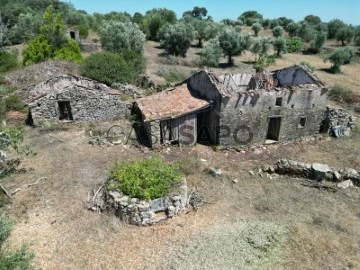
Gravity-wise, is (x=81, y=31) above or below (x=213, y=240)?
above

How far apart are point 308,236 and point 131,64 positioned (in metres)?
18.3

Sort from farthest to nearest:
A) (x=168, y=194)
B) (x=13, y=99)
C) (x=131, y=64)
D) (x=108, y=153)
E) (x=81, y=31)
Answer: (x=81, y=31)
(x=131, y=64)
(x=13, y=99)
(x=108, y=153)
(x=168, y=194)

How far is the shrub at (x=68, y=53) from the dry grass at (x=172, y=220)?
43.3ft

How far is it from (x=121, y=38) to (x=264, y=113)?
18.4 meters

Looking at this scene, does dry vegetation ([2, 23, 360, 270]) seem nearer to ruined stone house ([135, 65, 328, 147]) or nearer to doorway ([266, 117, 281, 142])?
ruined stone house ([135, 65, 328, 147])

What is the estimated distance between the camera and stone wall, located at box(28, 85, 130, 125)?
1731 centimetres

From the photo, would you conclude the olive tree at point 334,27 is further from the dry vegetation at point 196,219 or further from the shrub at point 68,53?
the dry vegetation at point 196,219

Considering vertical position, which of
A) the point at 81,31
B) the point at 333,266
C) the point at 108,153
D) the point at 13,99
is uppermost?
the point at 81,31

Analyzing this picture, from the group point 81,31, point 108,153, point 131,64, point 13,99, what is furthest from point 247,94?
point 81,31

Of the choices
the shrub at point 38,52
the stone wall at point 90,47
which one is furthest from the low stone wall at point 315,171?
the stone wall at point 90,47

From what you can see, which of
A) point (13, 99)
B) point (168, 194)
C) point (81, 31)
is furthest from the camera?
A: point (81, 31)

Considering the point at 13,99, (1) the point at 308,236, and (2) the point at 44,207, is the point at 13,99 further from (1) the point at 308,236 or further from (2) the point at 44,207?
(1) the point at 308,236

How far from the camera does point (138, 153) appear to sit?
1514 cm

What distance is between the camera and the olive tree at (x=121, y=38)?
29.5m
